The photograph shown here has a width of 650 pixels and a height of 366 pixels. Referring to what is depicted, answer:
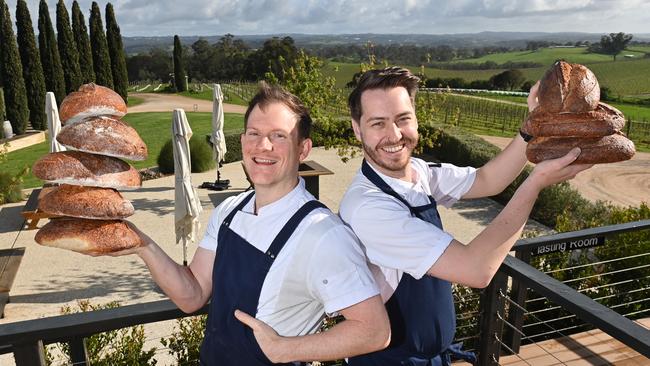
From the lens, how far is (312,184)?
14.2 m

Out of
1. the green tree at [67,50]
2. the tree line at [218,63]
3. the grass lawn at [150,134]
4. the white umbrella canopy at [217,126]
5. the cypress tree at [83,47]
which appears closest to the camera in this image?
the white umbrella canopy at [217,126]

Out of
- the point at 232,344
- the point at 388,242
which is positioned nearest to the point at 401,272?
the point at 388,242

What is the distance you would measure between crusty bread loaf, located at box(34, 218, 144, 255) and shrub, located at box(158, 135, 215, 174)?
17.6 m

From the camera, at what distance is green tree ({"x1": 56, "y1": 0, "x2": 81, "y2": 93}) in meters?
32.6

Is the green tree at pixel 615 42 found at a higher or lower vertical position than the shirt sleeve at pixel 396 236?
higher

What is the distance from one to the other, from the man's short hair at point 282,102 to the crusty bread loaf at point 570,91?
0.97 metres

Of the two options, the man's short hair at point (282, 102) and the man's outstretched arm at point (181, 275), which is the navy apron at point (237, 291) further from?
the man's short hair at point (282, 102)

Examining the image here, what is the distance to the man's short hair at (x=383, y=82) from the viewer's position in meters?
2.38

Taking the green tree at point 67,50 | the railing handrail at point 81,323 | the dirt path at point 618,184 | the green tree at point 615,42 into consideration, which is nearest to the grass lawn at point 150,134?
the green tree at point 67,50

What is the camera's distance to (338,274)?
1.93m

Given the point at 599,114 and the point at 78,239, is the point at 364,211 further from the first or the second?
the point at 78,239

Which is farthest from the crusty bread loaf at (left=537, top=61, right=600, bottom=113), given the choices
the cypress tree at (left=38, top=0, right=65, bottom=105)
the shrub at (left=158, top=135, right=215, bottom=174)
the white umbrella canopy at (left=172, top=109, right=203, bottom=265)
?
the cypress tree at (left=38, top=0, right=65, bottom=105)

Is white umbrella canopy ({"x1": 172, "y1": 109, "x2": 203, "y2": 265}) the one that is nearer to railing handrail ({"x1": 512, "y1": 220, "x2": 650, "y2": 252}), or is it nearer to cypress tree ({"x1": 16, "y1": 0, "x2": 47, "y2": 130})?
railing handrail ({"x1": 512, "y1": 220, "x2": 650, "y2": 252})

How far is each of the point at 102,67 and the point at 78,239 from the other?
1530 inches
